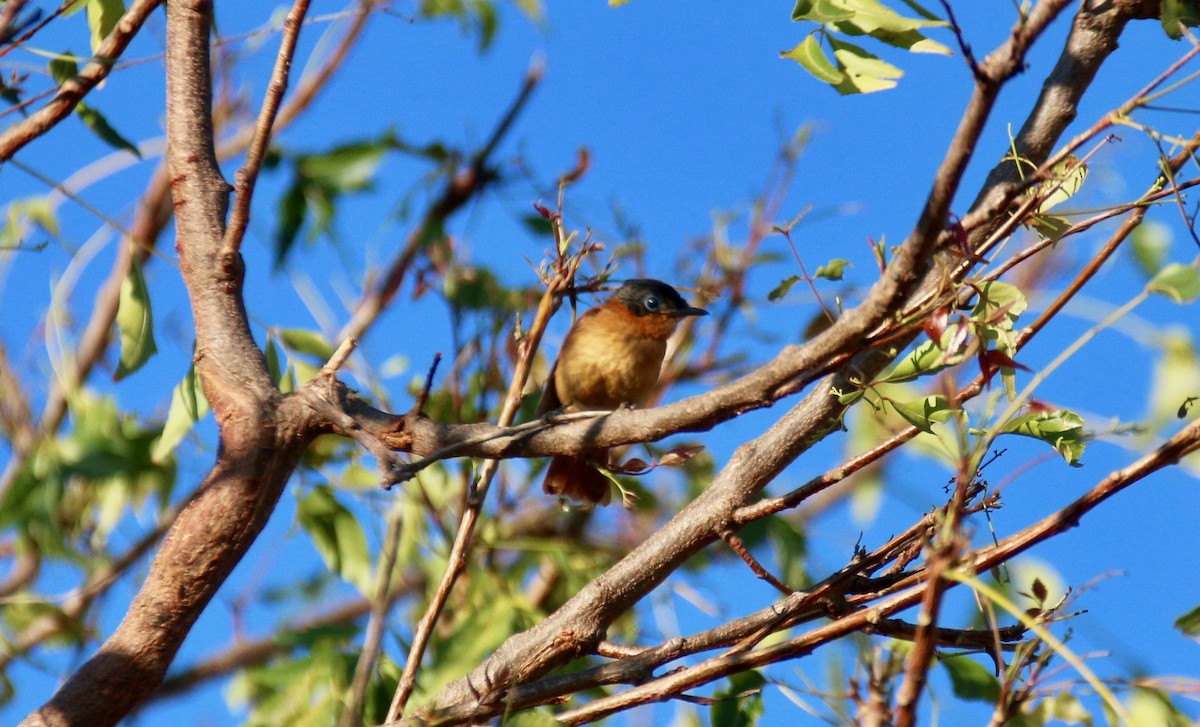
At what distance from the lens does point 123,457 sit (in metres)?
2.83

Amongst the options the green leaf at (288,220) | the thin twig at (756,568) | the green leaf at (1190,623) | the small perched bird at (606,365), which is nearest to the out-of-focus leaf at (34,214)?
the green leaf at (288,220)

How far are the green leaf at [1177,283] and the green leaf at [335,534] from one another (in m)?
2.20

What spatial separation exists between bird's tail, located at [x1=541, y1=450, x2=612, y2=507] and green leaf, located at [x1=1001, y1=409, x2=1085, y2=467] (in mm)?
2907

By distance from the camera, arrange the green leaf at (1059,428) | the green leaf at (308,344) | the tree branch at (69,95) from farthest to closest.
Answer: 1. the green leaf at (308,344)
2. the tree branch at (69,95)
3. the green leaf at (1059,428)

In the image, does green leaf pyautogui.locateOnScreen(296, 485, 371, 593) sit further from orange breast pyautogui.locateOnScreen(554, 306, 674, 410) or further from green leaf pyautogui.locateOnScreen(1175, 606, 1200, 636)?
green leaf pyautogui.locateOnScreen(1175, 606, 1200, 636)

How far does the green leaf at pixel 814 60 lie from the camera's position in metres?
2.01

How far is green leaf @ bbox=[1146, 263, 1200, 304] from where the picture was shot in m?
1.64

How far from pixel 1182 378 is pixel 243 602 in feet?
13.3

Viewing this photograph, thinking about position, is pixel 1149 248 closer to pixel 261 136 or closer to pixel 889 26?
pixel 889 26

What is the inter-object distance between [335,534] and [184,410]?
611 mm

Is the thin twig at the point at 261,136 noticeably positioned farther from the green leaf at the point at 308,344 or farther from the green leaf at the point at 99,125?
the green leaf at the point at 308,344

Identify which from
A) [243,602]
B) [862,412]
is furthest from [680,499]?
[243,602]

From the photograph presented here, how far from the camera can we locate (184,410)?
2871 mm

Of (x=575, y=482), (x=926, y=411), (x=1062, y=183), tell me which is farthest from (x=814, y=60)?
(x=575, y=482)
